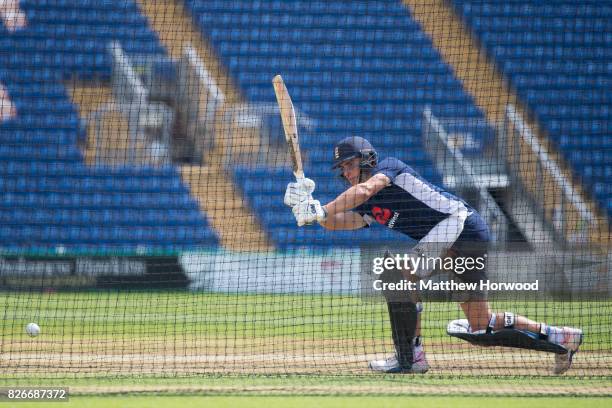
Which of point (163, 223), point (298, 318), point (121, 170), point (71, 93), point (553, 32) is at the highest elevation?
point (553, 32)

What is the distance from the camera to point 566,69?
1420cm

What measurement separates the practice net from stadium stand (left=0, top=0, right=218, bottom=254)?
0.03 metres

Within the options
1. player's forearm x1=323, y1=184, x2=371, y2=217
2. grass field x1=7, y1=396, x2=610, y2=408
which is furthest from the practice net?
grass field x1=7, y1=396, x2=610, y2=408

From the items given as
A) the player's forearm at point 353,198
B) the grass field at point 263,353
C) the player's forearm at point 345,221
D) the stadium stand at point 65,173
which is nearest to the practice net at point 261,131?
the stadium stand at point 65,173

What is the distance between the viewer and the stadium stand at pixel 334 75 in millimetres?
14164

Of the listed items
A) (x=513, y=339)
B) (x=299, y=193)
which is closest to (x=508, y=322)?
(x=513, y=339)

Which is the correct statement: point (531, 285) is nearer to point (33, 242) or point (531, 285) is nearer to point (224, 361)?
point (224, 361)

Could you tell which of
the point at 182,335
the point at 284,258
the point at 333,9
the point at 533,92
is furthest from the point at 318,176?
the point at 182,335

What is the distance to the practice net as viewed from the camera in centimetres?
1274

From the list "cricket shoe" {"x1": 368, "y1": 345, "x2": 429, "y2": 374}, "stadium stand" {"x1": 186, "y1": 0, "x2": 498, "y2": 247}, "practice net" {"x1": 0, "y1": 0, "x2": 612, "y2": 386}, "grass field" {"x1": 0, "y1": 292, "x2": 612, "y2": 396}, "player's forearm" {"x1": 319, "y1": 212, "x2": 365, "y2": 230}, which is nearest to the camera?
"grass field" {"x1": 0, "y1": 292, "x2": 612, "y2": 396}

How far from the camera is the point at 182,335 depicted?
8383mm

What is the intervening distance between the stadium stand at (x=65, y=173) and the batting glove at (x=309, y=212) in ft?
24.4

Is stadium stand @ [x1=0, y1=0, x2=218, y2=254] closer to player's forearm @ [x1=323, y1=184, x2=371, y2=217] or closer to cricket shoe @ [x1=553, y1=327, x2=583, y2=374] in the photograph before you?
player's forearm @ [x1=323, y1=184, x2=371, y2=217]

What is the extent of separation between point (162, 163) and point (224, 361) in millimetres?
8003
